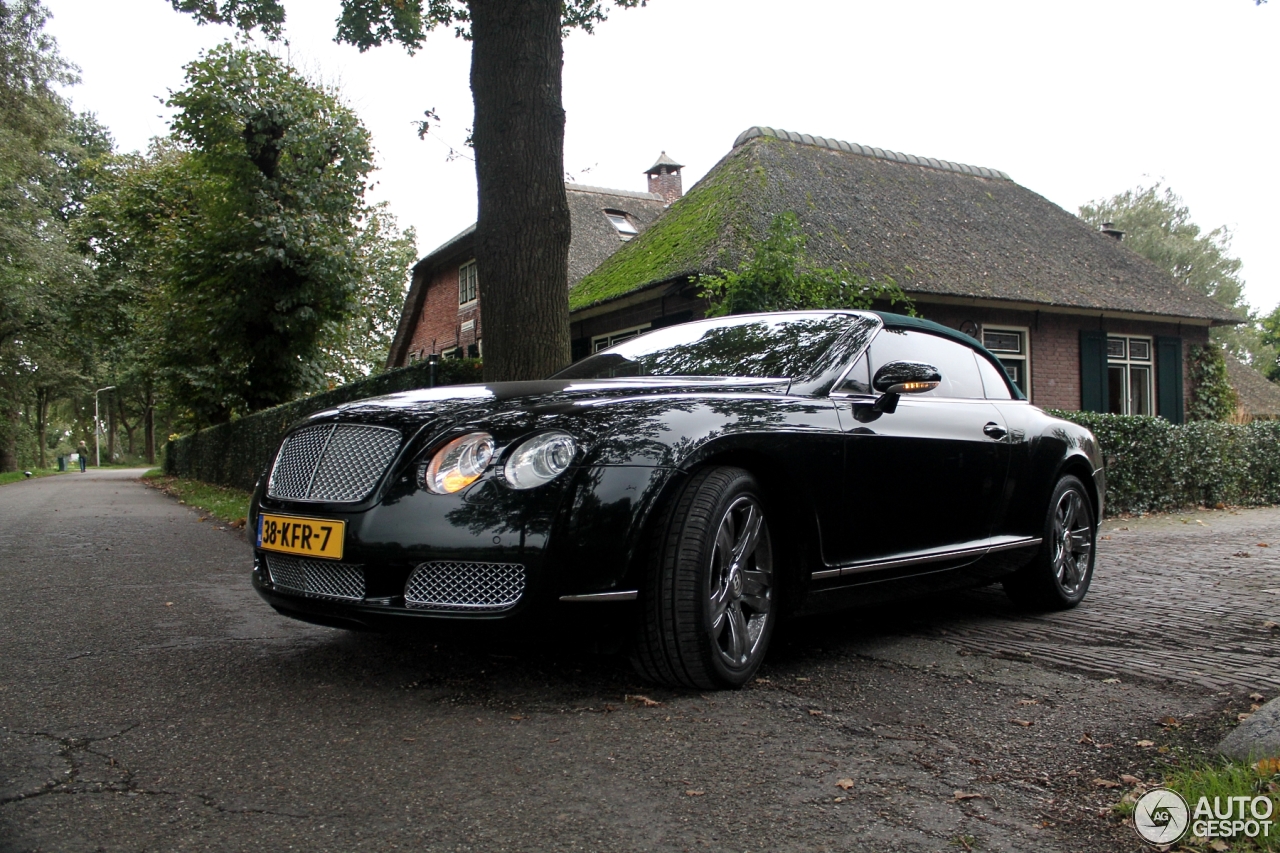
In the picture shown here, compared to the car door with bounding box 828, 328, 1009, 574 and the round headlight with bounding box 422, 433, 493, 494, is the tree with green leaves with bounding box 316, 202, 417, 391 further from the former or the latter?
the round headlight with bounding box 422, 433, 493, 494

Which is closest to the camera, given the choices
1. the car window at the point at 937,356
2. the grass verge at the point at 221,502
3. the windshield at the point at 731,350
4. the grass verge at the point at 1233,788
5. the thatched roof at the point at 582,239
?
the grass verge at the point at 1233,788

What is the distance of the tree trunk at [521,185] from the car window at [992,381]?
2929 mm

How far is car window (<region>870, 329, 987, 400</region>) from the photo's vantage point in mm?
4500

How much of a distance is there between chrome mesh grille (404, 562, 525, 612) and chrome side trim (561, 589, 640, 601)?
0.16m

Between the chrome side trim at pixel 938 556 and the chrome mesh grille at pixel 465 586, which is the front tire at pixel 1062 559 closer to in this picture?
the chrome side trim at pixel 938 556

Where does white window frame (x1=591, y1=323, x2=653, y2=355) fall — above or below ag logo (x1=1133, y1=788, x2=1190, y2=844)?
above

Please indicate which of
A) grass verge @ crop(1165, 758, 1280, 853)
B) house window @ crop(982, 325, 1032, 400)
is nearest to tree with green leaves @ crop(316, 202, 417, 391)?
house window @ crop(982, 325, 1032, 400)

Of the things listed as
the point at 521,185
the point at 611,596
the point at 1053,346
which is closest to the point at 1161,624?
the point at 611,596

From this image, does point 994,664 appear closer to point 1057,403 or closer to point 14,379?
point 1057,403

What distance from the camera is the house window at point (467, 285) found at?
2788 centimetres

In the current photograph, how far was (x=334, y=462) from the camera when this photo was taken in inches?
137

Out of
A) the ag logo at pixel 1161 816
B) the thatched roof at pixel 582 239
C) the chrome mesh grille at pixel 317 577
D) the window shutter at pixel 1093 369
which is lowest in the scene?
the ag logo at pixel 1161 816

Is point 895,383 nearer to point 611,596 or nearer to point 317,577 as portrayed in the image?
point 611,596

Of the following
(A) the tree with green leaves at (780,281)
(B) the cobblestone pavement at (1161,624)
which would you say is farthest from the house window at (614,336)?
(B) the cobblestone pavement at (1161,624)
